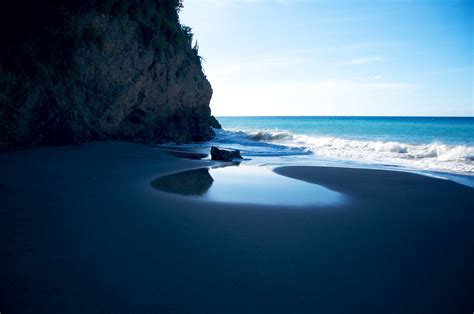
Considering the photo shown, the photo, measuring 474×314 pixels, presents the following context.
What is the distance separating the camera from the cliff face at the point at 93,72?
30.1 ft

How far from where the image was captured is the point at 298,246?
11.9 ft

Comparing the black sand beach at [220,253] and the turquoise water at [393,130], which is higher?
the turquoise water at [393,130]

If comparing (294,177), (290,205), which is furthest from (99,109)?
(290,205)

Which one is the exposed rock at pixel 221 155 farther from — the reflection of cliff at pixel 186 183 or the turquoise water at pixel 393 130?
the turquoise water at pixel 393 130

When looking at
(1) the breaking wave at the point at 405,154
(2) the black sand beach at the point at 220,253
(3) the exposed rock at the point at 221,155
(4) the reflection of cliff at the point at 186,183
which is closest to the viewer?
(2) the black sand beach at the point at 220,253

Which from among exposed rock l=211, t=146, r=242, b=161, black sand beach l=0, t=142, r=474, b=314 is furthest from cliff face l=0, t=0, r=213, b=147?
exposed rock l=211, t=146, r=242, b=161

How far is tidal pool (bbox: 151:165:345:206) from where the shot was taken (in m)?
5.74

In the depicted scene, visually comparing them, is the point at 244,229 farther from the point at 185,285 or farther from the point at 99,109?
the point at 99,109

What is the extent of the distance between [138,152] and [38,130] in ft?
11.2

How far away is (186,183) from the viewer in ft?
23.1

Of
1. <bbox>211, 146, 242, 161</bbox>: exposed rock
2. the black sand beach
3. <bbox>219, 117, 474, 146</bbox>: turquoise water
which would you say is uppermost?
<bbox>219, 117, 474, 146</bbox>: turquoise water

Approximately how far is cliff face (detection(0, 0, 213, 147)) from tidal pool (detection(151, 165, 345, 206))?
18.8 ft

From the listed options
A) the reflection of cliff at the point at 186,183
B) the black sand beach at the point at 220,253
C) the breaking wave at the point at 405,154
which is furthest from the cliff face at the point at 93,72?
the breaking wave at the point at 405,154

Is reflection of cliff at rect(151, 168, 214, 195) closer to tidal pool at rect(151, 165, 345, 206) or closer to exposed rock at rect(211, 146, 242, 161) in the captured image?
tidal pool at rect(151, 165, 345, 206)
